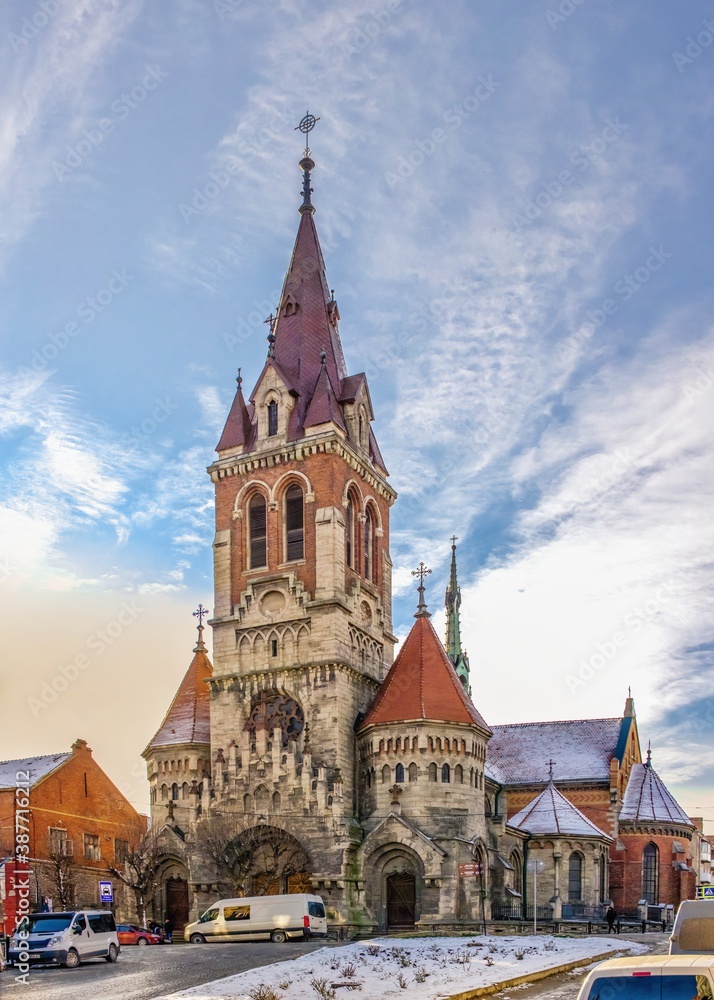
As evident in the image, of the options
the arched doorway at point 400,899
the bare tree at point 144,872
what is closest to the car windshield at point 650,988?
the arched doorway at point 400,899

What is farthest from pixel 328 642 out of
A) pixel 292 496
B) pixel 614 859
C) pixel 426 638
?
pixel 614 859

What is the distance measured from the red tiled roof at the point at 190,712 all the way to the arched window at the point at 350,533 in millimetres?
9477

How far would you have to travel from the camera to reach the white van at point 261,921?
36812 mm

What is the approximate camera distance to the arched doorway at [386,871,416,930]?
1795 inches

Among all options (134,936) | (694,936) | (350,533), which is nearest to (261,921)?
(134,936)

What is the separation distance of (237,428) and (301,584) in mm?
10257

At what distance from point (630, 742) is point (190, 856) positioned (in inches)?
1222

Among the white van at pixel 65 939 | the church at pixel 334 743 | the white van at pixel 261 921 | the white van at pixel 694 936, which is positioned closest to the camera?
the white van at pixel 694 936

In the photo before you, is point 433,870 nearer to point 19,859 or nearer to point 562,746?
point 19,859

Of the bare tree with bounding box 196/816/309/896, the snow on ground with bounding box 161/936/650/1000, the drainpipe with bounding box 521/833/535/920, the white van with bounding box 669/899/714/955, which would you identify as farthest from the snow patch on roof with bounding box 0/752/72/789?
the white van with bounding box 669/899/714/955

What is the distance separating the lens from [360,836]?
4712cm

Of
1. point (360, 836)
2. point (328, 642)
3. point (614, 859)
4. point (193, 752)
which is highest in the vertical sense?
point (328, 642)

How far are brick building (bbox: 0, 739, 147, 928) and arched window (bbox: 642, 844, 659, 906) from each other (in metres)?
28.4

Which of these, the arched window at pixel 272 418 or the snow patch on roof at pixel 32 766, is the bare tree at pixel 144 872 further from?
the arched window at pixel 272 418
